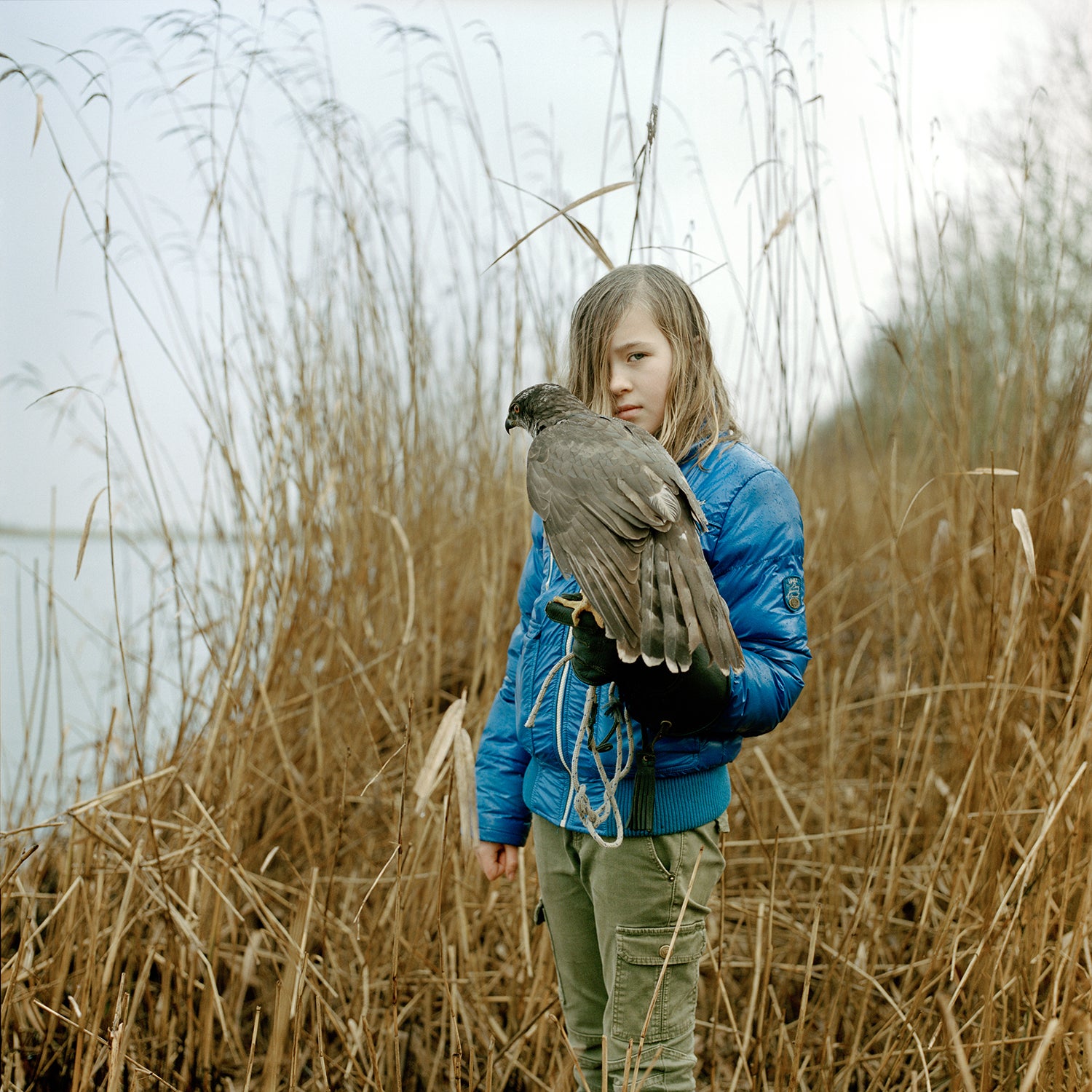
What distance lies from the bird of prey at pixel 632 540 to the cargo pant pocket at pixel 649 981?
0.41 metres

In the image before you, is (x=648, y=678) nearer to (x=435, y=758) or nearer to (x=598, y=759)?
(x=598, y=759)

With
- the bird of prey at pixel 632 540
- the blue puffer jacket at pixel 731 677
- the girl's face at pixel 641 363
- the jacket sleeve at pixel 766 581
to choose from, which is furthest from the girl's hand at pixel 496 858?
the girl's face at pixel 641 363

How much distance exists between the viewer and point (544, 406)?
3.59 feet

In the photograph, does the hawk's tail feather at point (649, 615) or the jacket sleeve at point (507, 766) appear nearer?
the hawk's tail feather at point (649, 615)

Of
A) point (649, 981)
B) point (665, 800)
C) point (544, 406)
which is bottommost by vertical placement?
point (649, 981)

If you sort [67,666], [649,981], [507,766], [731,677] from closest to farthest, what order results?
[731,677] < [649,981] < [507,766] < [67,666]

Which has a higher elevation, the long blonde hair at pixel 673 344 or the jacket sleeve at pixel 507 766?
the long blonde hair at pixel 673 344

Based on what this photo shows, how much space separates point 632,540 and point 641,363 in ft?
1.06

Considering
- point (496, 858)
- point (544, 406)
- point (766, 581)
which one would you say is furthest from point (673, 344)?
point (496, 858)

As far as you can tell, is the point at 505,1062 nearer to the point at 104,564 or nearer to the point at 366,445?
the point at 366,445

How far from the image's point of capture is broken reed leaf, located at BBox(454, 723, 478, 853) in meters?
0.97

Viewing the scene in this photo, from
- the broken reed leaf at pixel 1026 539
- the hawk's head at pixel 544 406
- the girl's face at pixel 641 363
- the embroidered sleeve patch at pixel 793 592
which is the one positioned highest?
the girl's face at pixel 641 363

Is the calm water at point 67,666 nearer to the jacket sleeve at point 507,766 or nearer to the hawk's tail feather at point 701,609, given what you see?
the jacket sleeve at point 507,766

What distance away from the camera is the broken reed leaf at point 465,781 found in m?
0.97
